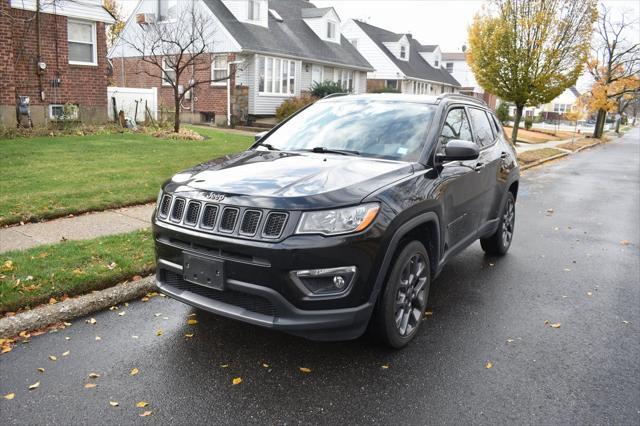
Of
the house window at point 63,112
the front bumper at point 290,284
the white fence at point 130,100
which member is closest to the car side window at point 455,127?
the front bumper at point 290,284

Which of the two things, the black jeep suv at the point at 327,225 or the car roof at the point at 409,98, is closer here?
the black jeep suv at the point at 327,225

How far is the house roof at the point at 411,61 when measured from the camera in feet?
139

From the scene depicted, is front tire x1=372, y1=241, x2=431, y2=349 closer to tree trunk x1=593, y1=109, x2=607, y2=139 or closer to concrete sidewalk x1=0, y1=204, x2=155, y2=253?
concrete sidewalk x1=0, y1=204, x2=155, y2=253

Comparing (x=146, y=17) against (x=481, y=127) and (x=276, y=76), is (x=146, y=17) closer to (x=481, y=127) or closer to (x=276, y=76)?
(x=276, y=76)

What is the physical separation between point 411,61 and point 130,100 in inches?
1243

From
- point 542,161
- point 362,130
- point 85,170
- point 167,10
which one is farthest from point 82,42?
point 542,161

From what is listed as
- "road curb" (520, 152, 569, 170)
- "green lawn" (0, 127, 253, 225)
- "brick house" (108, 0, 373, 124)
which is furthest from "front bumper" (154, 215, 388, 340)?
"brick house" (108, 0, 373, 124)

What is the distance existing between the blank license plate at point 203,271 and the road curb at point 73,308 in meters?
1.39

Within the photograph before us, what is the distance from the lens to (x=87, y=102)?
17922 mm

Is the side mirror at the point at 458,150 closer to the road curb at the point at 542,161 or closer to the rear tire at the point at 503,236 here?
the rear tire at the point at 503,236

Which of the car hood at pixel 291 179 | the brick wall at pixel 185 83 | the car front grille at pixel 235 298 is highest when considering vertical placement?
the brick wall at pixel 185 83

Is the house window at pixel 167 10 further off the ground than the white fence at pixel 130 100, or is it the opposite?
the house window at pixel 167 10

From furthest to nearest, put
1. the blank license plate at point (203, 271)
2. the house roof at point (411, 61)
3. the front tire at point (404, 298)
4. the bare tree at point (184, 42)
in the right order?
1. the house roof at point (411, 61)
2. the bare tree at point (184, 42)
3. the front tire at point (404, 298)
4. the blank license plate at point (203, 271)

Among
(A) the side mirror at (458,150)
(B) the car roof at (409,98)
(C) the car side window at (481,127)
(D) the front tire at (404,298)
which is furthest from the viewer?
(C) the car side window at (481,127)
